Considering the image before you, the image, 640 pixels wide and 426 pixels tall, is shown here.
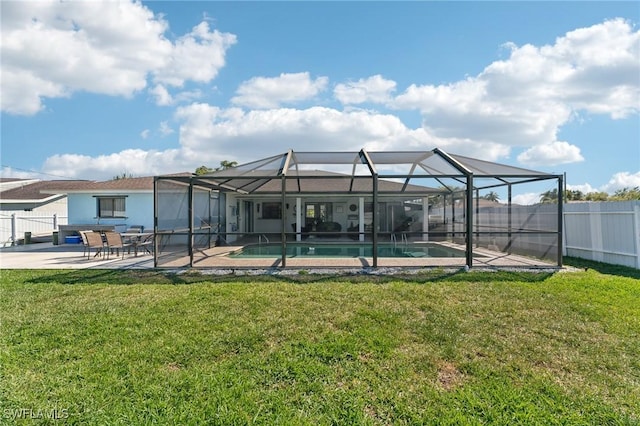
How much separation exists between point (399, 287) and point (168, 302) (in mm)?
4414

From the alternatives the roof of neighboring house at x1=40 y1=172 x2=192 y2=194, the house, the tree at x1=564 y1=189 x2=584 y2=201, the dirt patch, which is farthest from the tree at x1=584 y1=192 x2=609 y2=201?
the house

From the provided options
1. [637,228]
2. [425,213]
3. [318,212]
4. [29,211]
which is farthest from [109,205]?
[637,228]

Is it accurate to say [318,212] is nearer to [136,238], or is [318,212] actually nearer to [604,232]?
[136,238]

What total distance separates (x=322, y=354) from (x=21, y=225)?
2063cm

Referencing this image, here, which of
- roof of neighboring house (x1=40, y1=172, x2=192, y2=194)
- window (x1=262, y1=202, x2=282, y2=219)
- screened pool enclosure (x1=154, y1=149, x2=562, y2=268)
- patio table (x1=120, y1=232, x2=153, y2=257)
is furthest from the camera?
window (x1=262, y1=202, x2=282, y2=219)

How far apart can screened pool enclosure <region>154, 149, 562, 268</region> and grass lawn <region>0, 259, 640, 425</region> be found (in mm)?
2832

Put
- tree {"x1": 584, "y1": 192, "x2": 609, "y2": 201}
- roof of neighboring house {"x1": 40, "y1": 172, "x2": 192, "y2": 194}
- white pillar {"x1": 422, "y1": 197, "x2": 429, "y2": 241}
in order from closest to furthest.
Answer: roof of neighboring house {"x1": 40, "y1": 172, "x2": 192, "y2": 194} → white pillar {"x1": 422, "y1": 197, "x2": 429, "y2": 241} → tree {"x1": 584, "y1": 192, "x2": 609, "y2": 201}

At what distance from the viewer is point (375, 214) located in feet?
29.5

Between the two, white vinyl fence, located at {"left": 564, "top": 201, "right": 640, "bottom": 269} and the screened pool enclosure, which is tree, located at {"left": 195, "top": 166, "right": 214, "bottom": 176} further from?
white vinyl fence, located at {"left": 564, "top": 201, "right": 640, "bottom": 269}

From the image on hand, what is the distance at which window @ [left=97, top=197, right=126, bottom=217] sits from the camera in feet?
59.8

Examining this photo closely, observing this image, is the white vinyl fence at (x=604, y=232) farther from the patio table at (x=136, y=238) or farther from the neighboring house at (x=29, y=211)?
the neighboring house at (x=29, y=211)

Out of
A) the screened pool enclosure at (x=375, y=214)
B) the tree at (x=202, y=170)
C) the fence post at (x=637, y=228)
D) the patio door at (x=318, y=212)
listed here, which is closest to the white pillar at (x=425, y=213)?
the screened pool enclosure at (x=375, y=214)

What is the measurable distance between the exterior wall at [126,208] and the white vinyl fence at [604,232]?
1814cm

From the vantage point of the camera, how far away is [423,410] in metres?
3.24
